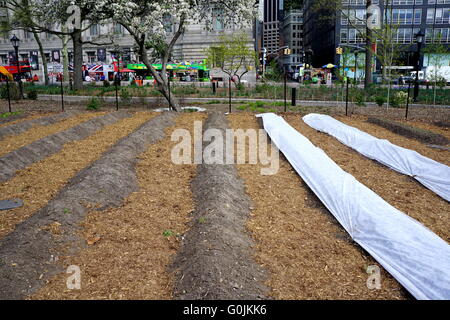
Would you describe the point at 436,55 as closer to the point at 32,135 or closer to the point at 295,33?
the point at 32,135

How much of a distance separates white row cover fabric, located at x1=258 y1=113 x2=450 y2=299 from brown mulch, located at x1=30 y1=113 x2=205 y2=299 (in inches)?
A: 103

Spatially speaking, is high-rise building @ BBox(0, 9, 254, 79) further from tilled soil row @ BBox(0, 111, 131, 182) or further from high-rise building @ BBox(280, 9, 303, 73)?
high-rise building @ BBox(280, 9, 303, 73)

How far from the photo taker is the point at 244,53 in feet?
123

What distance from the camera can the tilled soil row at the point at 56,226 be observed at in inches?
190

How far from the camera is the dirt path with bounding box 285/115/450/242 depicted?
7037mm

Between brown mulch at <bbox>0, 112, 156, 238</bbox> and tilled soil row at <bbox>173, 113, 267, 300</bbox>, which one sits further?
brown mulch at <bbox>0, 112, 156, 238</bbox>

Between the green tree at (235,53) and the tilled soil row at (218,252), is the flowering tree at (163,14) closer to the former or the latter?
the tilled soil row at (218,252)

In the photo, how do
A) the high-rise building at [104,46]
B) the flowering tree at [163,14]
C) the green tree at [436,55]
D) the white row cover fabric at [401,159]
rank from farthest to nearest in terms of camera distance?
the high-rise building at [104,46]
the green tree at [436,55]
the flowering tree at [163,14]
the white row cover fabric at [401,159]

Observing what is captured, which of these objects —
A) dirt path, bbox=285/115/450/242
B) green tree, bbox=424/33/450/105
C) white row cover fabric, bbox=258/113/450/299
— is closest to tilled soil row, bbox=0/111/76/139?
dirt path, bbox=285/115/450/242

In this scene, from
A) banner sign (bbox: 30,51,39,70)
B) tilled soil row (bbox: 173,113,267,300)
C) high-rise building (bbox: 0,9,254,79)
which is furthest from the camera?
banner sign (bbox: 30,51,39,70)

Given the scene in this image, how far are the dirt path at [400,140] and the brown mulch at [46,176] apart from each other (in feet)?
28.9

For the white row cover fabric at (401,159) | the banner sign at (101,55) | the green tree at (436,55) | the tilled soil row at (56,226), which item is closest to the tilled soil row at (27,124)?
the tilled soil row at (56,226)

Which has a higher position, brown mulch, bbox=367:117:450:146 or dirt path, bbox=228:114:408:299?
brown mulch, bbox=367:117:450:146
